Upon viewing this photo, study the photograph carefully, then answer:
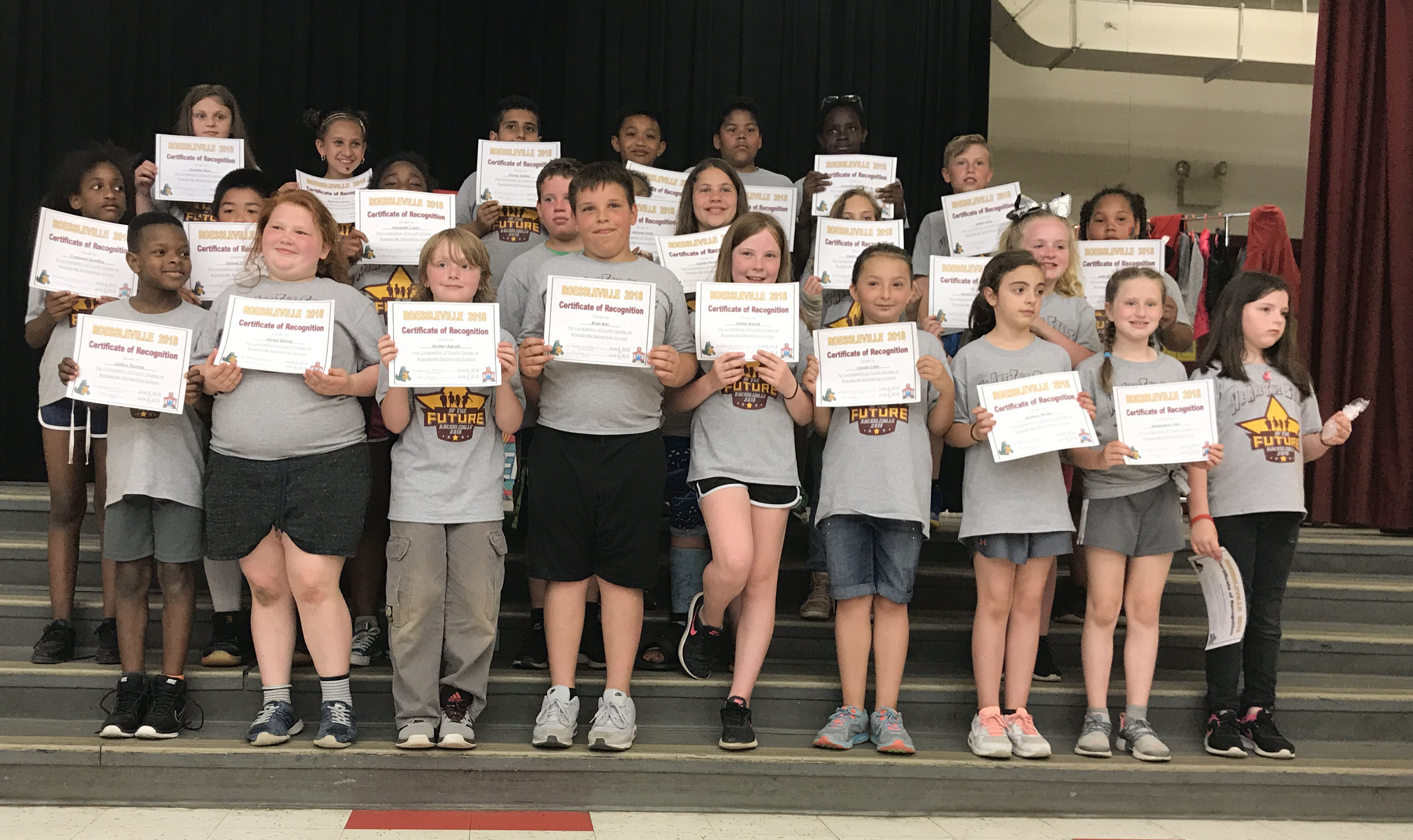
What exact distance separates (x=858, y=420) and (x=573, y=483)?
0.84m

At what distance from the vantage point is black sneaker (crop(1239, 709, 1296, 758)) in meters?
3.28

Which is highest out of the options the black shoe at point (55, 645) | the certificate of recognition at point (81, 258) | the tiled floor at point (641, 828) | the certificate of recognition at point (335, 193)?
the certificate of recognition at point (335, 193)

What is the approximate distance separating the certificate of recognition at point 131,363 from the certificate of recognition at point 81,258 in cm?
47

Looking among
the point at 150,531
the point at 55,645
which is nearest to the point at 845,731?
the point at 150,531

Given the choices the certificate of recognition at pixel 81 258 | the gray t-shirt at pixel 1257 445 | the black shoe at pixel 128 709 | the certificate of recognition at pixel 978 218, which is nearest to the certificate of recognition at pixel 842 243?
the certificate of recognition at pixel 978 218

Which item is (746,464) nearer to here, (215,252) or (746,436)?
(746,436)

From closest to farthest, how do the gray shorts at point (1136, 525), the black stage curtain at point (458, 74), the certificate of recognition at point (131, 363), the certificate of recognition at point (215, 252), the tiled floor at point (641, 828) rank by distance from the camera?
the tiled floor at point (641, 828) < the certificate of recognition at point (131, 363) < the gray shorts at point (1136, 525) < the certificate of recognition at point (215, 252) < the black stage curtain at point (458, 74)

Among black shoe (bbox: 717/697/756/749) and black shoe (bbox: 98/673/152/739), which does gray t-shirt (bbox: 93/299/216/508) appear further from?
black shoe (bbox: 717/697/756/749)

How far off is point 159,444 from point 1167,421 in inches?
111

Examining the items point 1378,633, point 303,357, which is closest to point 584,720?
point 303,357

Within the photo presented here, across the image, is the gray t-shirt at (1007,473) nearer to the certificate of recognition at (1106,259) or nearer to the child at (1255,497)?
the child at (1255,497)

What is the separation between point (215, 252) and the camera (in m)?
3.43

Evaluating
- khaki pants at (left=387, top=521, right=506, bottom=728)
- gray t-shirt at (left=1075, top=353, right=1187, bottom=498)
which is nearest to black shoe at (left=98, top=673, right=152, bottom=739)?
khaki pants at (left=387, top=521, right=506, bottom=728)

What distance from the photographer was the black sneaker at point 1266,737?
3275 mm
